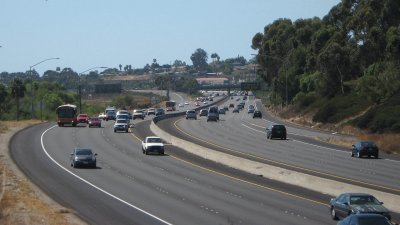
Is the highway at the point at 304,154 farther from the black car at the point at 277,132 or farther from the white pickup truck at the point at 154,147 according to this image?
the white pickup truck at the point at 154,147

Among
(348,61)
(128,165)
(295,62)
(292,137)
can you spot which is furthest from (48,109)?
(128,165)

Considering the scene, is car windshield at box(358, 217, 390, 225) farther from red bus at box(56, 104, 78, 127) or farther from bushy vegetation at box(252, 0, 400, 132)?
red bus at box(56, 104, 78, 127)

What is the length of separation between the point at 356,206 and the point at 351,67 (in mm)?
92300

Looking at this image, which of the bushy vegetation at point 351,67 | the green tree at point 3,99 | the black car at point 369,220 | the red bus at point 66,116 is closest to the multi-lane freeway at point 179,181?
the black car at point 369,220

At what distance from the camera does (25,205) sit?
113 ft

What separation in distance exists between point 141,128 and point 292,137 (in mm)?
20171

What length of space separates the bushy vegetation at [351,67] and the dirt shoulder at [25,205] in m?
44.6

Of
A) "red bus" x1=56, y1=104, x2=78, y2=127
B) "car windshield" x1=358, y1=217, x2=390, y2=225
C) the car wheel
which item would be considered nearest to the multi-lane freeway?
the car wheel

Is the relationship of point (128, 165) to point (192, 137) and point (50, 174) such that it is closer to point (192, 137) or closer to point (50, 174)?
point (50, 174)

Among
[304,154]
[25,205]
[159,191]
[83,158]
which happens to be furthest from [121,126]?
[25,205]

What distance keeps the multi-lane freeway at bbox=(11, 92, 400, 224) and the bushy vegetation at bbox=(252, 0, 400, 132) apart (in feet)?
72.0

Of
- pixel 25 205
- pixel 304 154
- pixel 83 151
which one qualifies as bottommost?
pixel 304 154

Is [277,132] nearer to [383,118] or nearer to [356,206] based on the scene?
[383,118]

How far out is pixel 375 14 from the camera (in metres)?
108
